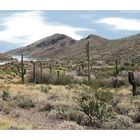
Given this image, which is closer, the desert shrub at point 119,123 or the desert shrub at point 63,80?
the desert shrub at point 119,123

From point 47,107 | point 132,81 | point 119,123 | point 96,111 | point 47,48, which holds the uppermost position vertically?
point 47,48

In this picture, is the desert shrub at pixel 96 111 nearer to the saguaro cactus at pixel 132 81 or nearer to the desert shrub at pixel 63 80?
the saguaro cactus at pixel 132 81

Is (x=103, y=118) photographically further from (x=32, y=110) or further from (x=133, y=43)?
(x=133, y=43)

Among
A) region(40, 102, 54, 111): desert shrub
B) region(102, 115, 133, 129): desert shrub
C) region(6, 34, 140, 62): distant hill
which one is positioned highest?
region(6, 34, 140, 62): distant hill

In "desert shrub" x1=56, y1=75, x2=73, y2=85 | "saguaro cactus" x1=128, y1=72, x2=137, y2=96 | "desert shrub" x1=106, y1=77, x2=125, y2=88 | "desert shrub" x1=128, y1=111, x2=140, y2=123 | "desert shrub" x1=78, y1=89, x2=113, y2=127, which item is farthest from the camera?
"desert shrub" x1=56, y1=75, x2=73, y2=85

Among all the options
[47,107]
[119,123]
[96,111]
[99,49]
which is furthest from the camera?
[99,49]

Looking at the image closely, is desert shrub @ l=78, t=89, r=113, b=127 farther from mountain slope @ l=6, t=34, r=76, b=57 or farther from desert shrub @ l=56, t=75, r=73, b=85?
mountain slope @ l=6, t=34, r=76, b=57

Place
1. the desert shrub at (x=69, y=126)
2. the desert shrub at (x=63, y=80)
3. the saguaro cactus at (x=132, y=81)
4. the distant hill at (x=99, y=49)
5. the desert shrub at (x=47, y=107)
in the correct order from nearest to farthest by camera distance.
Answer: the desert shrub at (x=69, y=126) → the desert shrub at (x=47, y=107) → the saguaro cactus at (x=132, y=81) → the desert shrub at (x=63, y=80) → the distant hill at (x=99, y=49)

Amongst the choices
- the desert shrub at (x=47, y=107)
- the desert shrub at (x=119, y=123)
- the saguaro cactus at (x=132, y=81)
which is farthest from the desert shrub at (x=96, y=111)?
the saguaro cactus at (x=132, y=81)

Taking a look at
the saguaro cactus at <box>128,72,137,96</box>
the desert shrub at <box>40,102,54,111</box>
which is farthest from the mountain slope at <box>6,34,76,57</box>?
the desert shrub at <box>40,102,54,111</box>

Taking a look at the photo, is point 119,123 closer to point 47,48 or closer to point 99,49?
point 99,49

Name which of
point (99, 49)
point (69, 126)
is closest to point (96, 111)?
point (69, 126)

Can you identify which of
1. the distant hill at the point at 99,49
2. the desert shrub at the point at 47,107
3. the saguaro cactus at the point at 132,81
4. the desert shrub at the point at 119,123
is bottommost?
the desert shrub at the point at 119,123
